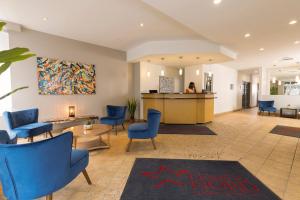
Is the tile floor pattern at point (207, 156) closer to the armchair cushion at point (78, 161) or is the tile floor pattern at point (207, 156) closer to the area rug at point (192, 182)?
the area rug at point (192, 182)

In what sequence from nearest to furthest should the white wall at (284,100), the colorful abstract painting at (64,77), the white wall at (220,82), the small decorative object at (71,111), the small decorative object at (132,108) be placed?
the colorful abstract painting at (64,77) < the small decorative object at (71,111) < the small decorative object at (132,108) < the white wall at (220,82) < the white wall at (284,100)

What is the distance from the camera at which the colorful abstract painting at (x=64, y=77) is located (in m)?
4.88

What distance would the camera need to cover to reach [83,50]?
572 centimetres

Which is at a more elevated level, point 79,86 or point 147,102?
point 79,86

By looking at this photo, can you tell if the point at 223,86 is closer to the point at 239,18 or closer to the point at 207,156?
the point at 239,18

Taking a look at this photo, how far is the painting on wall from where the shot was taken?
8.29 meters

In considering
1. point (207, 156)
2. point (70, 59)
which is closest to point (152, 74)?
point (70, 59)

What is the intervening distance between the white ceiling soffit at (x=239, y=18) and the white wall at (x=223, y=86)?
3837 millimetres

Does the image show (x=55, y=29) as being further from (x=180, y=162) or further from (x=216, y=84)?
(x=216, y=84)

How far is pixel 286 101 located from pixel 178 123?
711 cm

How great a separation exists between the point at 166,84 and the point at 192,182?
6.50 metres

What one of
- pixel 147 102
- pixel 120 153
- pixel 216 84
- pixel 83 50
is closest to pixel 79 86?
pixel 83 50

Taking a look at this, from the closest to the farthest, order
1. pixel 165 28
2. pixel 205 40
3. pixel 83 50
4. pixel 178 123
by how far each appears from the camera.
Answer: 1. pixel 165 28
2. pixel 205 40
3. pixel 83 50
4. pixel 178 123

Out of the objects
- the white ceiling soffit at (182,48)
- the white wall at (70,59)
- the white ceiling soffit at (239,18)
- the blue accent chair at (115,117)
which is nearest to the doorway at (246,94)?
the white ceiling soffit at (239,18)
